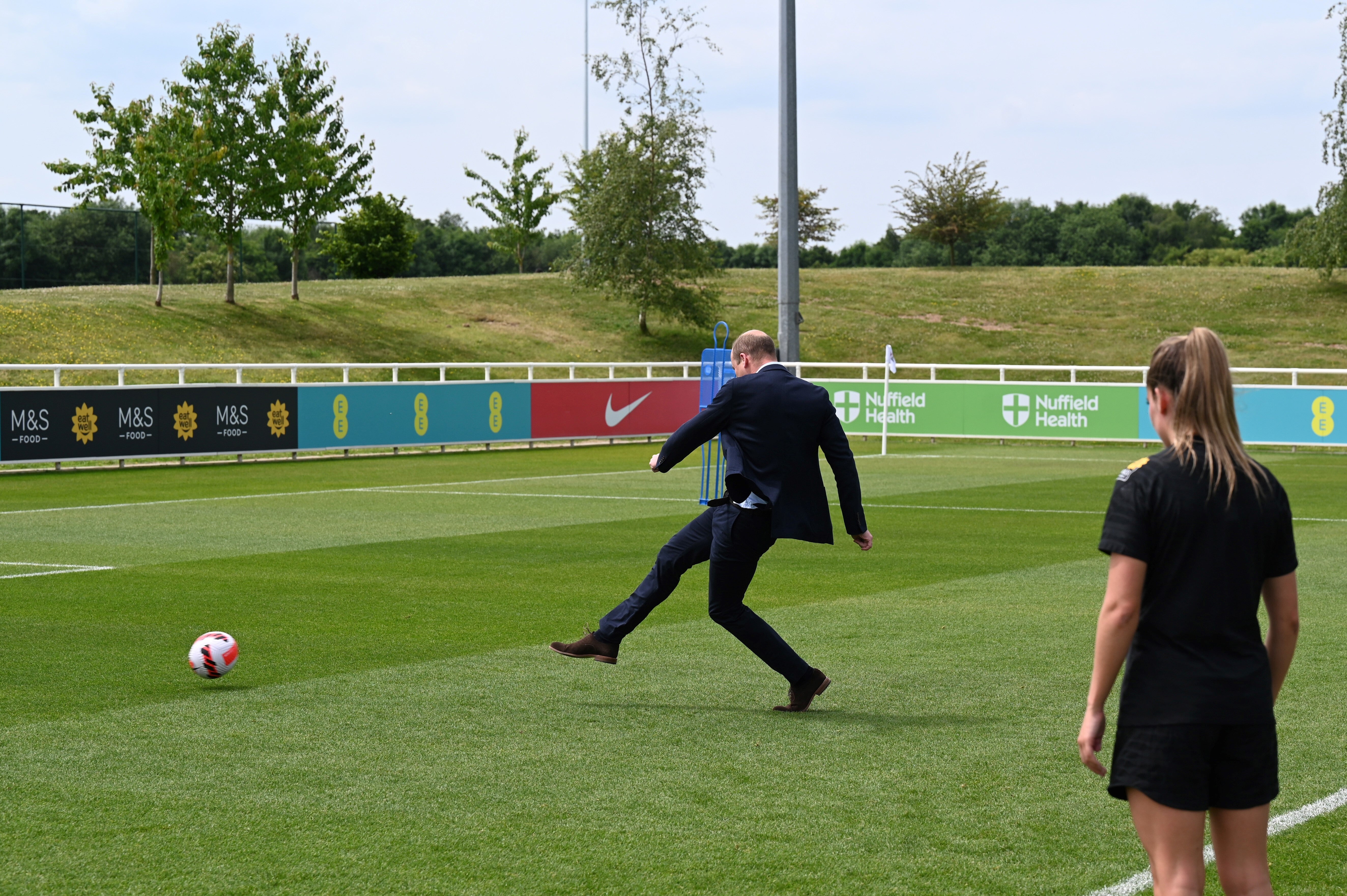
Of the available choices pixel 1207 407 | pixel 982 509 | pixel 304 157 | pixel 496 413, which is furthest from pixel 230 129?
pixel 1207 407

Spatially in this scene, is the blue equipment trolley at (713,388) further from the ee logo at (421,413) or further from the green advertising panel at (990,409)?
the green advertising panel at (990,409)

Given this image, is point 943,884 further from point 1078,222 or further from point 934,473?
point 1078,222

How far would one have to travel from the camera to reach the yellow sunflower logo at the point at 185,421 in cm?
2420

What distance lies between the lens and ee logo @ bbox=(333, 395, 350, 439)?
2650 centimetres

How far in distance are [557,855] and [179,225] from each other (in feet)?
136

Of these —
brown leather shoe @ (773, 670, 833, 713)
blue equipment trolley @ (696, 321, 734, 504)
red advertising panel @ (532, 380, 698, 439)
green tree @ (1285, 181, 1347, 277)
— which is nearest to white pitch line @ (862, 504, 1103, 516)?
blue equipment trolley @ (696, 321, 734, 504)

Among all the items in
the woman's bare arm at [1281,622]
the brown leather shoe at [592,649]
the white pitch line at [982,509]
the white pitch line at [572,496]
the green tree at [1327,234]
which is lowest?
the white pitch line at [572,496]

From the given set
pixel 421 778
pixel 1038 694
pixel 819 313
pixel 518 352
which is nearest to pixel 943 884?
pixel 421 778

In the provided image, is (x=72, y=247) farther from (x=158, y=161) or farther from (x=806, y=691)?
(x=806, y=691)

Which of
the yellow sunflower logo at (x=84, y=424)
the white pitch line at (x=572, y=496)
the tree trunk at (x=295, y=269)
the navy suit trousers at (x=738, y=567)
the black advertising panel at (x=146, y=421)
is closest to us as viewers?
the navy suit trousers at (x=738, y=567)

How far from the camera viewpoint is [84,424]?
75.4 feet

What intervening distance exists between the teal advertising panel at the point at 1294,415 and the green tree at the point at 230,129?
1109 inches

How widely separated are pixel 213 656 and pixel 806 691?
312 centimetres

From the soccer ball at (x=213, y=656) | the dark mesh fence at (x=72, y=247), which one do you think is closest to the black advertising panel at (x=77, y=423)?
the soccer ball at (x=213, y=656)
